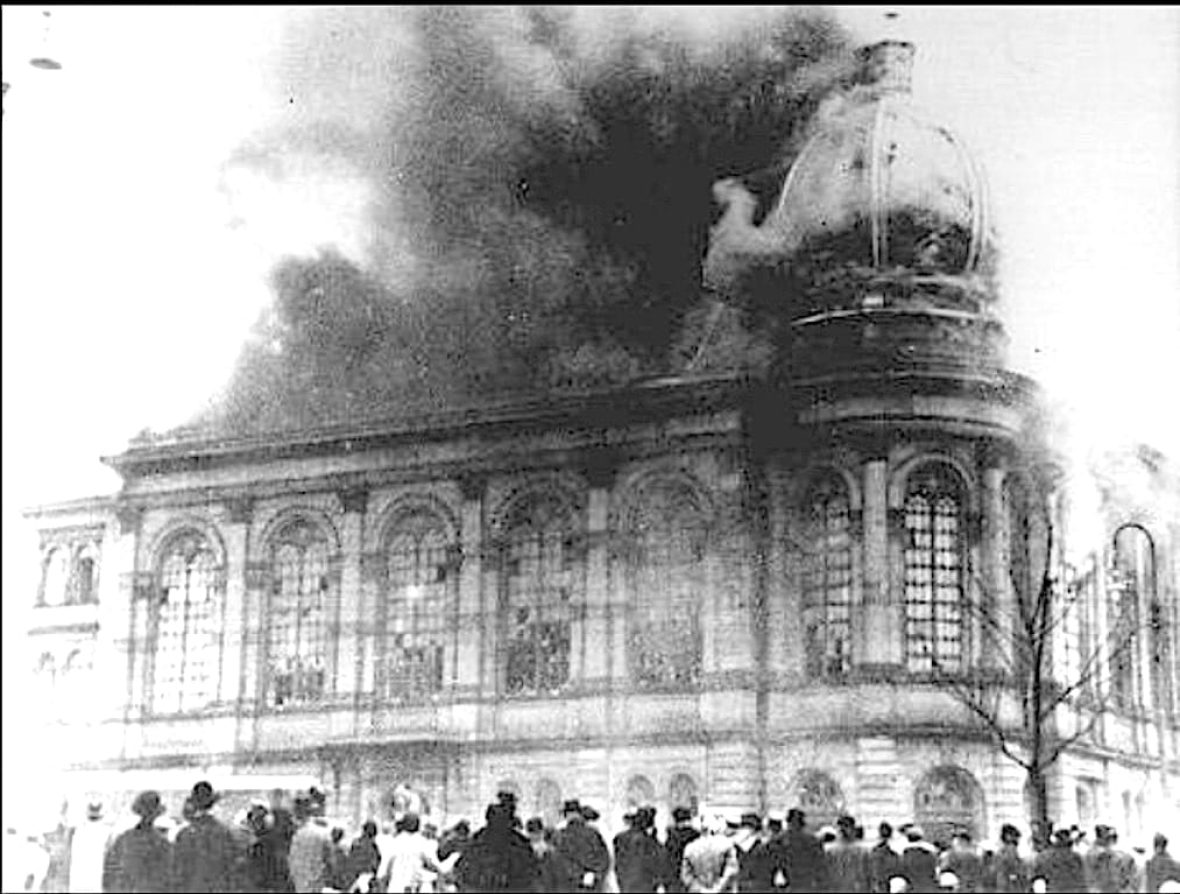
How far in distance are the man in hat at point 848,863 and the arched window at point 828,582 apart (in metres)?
5.86

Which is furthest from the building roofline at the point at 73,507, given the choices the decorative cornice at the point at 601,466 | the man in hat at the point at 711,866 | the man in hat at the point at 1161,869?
the man in hat at the point at 1161,869

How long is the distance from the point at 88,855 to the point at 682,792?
7418 mm

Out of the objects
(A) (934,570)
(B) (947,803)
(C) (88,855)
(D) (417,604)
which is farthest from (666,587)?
(C) (88,855)

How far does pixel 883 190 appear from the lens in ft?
71.5

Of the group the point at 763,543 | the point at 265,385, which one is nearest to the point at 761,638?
the point at 763,543

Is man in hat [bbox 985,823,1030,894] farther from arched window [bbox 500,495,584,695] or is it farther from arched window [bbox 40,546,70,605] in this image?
arched window [bbox 40,546,70,605]

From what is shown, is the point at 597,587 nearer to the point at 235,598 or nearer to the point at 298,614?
the point at 298,614

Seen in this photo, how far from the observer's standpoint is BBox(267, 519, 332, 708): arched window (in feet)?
77.3

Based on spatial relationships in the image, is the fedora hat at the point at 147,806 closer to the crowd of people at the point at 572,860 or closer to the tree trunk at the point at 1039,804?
the crowd of people at the point at 572,860

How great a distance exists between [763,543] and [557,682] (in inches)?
115

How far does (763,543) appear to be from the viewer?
2202 centimetres

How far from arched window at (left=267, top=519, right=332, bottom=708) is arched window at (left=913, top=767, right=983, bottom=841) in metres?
7.05

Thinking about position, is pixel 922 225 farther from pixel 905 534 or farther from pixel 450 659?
pixel 450 659

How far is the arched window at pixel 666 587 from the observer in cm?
2180
